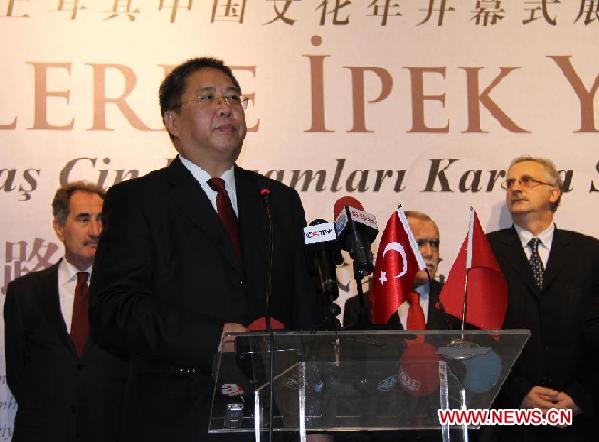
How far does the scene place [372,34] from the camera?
16.3ft

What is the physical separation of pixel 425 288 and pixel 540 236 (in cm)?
60

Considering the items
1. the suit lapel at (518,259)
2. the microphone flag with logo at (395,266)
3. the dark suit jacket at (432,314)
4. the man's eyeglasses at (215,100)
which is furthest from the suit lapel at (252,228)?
the suit lapel at (518,259)

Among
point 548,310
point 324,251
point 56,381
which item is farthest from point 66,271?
point 324,251

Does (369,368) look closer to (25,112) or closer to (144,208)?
(144,208)

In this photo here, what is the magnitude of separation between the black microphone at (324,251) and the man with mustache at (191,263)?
0.29 meters

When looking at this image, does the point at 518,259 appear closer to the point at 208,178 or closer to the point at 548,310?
the point at 548,310

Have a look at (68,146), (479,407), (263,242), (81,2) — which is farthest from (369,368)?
(81,2)

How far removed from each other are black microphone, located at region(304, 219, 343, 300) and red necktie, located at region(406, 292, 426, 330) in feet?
6.98

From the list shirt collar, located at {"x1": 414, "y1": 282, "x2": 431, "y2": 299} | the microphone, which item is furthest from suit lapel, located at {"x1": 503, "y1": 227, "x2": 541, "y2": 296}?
the microphone

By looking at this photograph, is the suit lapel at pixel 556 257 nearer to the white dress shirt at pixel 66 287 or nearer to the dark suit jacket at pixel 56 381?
the dark suit jacket at pixel 56 381

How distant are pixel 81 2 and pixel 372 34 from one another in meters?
1.38

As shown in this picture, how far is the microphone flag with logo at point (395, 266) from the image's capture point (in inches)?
129

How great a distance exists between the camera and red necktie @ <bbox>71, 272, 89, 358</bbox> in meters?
4.30

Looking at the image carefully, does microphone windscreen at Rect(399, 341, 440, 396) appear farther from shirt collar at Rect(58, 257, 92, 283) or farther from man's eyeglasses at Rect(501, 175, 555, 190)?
man's eyeglasses at Rect(501, 175, 555, 190)
